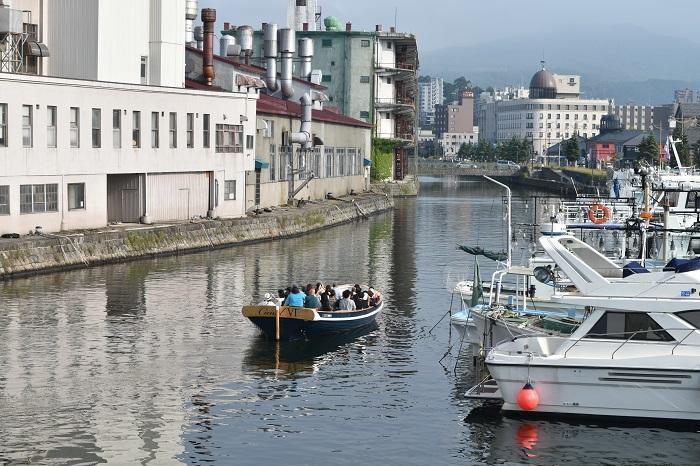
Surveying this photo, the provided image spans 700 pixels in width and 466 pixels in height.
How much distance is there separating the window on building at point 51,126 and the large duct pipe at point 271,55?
41.4 m

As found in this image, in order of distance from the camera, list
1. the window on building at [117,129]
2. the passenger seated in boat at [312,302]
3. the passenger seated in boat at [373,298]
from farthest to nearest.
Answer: the window on building at [117,129]
the passenger seated in boat at [373,298]
the passenger seated in boat at [312,302]

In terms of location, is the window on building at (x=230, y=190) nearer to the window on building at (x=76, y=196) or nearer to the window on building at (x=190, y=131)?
the window on building at (x=190, y=131)

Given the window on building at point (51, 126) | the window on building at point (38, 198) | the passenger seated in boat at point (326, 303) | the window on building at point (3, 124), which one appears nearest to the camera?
the passenger seated in boat at point (326, 303)

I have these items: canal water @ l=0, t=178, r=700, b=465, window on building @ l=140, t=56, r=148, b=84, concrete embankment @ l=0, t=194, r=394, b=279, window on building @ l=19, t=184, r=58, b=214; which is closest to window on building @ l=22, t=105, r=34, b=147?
window on building @ l=19, t=184, r=58, b=214

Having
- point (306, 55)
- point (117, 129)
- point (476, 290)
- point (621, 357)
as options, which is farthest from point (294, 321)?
point (306, 55)

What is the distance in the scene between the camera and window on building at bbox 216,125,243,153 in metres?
80.9

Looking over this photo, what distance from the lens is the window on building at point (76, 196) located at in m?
66.9

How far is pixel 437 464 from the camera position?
3008cm

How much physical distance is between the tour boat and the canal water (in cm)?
49

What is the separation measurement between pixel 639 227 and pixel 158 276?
23451 mm

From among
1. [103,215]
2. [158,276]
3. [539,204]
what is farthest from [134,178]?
[539,204]

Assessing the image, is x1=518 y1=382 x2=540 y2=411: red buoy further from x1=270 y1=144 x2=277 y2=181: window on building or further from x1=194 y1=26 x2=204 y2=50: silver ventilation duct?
x1=194 y1=26 x2=204 y2=50: silver ventilation duct

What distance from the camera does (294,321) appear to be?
4375cm

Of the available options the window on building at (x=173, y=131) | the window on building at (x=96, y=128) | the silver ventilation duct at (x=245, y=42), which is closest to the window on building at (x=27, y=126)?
the window on building at (x=96, y=128)
